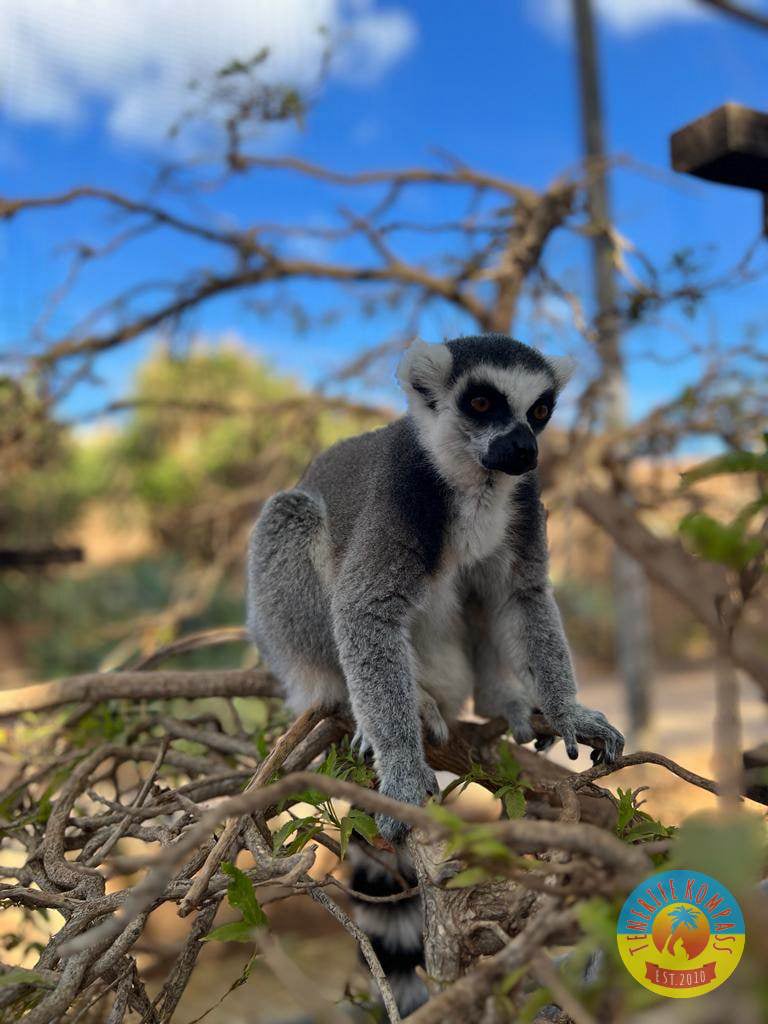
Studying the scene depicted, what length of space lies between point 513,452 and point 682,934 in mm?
1055

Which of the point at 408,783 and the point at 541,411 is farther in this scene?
the point at 541,411

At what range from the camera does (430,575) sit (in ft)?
6.79

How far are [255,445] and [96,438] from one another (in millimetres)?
15575

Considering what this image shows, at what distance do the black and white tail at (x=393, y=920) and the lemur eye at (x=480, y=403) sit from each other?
1026 mm

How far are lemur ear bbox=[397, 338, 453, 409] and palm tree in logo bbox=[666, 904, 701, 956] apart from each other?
4.56 ft

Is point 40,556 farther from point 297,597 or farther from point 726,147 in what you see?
point 726,147

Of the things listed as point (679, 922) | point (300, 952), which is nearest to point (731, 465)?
point (679, 922)

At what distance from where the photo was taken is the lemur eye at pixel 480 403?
1.97 meters

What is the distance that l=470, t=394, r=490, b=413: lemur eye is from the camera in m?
1.97

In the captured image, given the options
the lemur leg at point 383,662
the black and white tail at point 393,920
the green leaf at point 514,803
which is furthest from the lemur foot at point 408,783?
the green leaf at point 514,803

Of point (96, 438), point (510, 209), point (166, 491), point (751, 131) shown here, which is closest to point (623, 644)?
point (510, 209)

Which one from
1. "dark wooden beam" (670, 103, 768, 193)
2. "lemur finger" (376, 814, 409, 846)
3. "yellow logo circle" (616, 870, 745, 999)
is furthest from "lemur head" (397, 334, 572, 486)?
"yellow logo circle" (616, 870, 745, 999)

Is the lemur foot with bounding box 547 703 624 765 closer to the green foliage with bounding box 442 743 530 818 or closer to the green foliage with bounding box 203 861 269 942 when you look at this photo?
the green foliage with bounding box 442 743 530 818

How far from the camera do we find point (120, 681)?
2.38 metres
